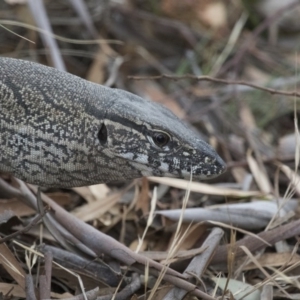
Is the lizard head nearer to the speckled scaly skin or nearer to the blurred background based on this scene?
the speckled scaly skin

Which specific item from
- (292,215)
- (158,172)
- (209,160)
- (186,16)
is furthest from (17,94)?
(186,16)

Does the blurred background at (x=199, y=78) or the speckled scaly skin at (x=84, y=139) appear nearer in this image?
the speckled scaly skin at (x=84, y=139)

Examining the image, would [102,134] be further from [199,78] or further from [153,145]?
[199,78]

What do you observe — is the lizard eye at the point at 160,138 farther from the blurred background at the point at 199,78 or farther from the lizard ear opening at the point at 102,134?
the blurred background at the point at 199,78

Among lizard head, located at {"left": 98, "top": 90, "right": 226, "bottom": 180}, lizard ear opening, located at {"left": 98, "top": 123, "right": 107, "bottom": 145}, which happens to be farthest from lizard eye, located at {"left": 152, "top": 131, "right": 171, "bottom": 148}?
lizard ear opening, located at {"left": 98, "top": 123, "right": 107, "bottom": 145}

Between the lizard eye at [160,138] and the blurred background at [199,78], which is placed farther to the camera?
the blurred background at [199,78]

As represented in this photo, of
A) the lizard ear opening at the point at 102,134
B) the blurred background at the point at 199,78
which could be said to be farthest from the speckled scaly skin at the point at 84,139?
the blurred background at the point at 199,78

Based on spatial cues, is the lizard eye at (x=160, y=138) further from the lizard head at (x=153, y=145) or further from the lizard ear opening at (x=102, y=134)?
the lizard ear opening at (x=102, y=134)

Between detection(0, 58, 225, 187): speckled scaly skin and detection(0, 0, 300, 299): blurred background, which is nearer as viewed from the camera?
detection(0, 58, 225, 187): speckled scaly skin
